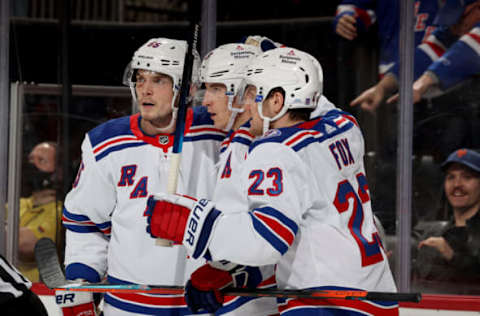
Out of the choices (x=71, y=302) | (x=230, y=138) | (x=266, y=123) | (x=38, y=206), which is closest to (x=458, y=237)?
(x=230, y=138)

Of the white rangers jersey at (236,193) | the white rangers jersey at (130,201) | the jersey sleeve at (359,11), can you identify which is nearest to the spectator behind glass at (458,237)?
the jersey sleeve at (359,11)

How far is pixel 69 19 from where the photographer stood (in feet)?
11.1

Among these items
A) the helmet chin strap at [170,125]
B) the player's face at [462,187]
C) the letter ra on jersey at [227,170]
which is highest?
the helmet chin strap at [170,125]

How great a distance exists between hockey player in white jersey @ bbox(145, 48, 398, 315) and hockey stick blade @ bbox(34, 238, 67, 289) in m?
0.52

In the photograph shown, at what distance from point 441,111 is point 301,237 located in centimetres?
169

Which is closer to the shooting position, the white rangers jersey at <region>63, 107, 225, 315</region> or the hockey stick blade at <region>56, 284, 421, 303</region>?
the hockey stick blade at <region>56, 284, 421, 303</region>

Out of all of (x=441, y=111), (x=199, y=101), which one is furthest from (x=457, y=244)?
(x=199, y=101)

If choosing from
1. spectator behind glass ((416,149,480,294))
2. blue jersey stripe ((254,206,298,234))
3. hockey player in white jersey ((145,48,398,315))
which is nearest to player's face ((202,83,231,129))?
hockey player in white jersey ((145,48,398,315))

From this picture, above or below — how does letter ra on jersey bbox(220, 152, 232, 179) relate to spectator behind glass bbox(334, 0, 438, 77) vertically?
below

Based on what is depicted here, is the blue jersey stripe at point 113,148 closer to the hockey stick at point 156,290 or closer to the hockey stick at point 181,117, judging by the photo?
the hockey stick at point 181,117

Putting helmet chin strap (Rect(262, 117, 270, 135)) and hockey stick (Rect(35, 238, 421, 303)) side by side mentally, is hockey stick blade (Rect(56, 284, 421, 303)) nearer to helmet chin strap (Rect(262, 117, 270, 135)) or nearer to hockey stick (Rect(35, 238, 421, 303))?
hockey stick (Rect(35, 238, 421, 303))

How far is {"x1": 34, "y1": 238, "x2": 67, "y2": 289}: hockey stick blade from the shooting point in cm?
197

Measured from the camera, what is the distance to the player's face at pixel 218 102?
Answer: 76.9 inches

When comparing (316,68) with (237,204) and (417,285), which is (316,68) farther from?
(417,285)
